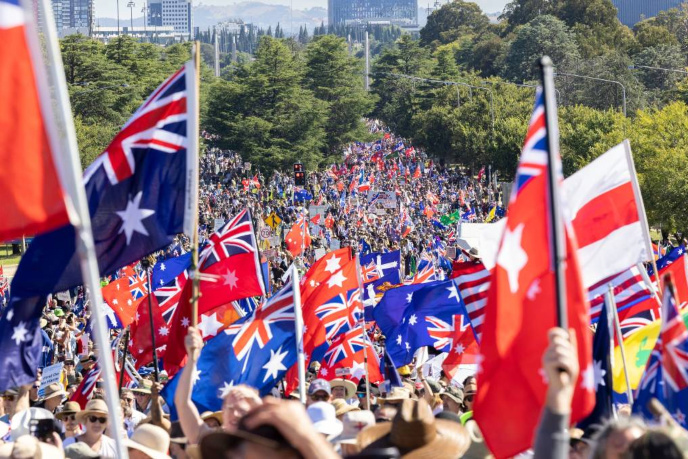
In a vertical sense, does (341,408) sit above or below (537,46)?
above

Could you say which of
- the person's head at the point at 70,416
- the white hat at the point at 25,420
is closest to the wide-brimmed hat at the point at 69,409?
the person's head at the point at 70,416

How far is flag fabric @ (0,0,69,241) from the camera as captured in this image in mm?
5188

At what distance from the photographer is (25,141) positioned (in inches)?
208

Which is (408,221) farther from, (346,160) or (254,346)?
(346,160)

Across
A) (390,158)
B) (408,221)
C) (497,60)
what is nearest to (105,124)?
(390,158)

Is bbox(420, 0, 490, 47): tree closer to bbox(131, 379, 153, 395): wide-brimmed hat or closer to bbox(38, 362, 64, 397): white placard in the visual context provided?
bbox(38, 362, 64, 397): white placard

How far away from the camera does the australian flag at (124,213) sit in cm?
651

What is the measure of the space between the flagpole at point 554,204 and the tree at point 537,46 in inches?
3717

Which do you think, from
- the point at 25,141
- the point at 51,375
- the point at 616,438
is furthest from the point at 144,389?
the point at 616,438

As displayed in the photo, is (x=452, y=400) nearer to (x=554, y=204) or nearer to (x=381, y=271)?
(x=554, y=204)

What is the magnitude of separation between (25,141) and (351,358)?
6.97 meters

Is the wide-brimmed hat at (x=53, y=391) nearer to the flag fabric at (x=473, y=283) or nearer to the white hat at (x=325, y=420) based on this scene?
the flag fabric at (x=473, y=283)

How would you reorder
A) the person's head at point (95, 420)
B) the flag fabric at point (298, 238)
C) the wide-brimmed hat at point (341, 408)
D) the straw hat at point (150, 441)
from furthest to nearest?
the flag fabric at point (298, 238), the person's head at point (95, 420), the wide-brimmed hat at point (341, 408), the straw hat at point (150, 441)

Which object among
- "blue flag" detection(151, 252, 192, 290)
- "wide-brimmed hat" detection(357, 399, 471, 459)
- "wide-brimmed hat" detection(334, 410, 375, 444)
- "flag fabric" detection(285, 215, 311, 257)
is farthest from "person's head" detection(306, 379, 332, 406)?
"flag fabric" detection(285, 215, 311, 257)
